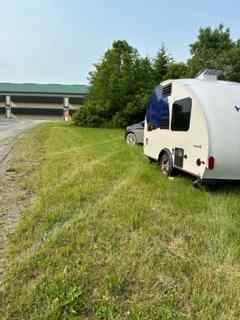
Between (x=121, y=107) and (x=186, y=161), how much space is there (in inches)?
919

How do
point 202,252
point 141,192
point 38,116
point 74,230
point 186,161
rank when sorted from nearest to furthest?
point 202,252
point 74,230
point 141,192
point 186,161
point 38,116

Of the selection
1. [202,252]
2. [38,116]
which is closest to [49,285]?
[202,252]

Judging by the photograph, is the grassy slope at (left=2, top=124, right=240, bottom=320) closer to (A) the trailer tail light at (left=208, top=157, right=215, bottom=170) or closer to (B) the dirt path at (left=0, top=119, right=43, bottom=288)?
(B) the dirt path at (left=0, top=119, right=43, bottom=288)

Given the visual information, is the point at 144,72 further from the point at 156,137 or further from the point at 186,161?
the point at 186,161

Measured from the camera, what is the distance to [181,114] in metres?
6.98

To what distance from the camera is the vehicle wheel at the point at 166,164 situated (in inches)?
298

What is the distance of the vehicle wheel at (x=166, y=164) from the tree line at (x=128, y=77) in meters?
20.0

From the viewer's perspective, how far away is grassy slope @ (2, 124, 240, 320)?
274 centimetres

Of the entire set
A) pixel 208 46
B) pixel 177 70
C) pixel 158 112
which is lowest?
pixel 158 112

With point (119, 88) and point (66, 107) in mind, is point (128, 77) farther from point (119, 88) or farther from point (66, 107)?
point (66, 107)

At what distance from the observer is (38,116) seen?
215 feet

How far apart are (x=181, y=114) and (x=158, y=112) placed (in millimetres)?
1443

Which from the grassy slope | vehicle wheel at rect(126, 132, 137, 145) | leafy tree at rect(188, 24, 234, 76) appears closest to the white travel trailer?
the grassy slope

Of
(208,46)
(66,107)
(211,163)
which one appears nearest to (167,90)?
(211,163)
